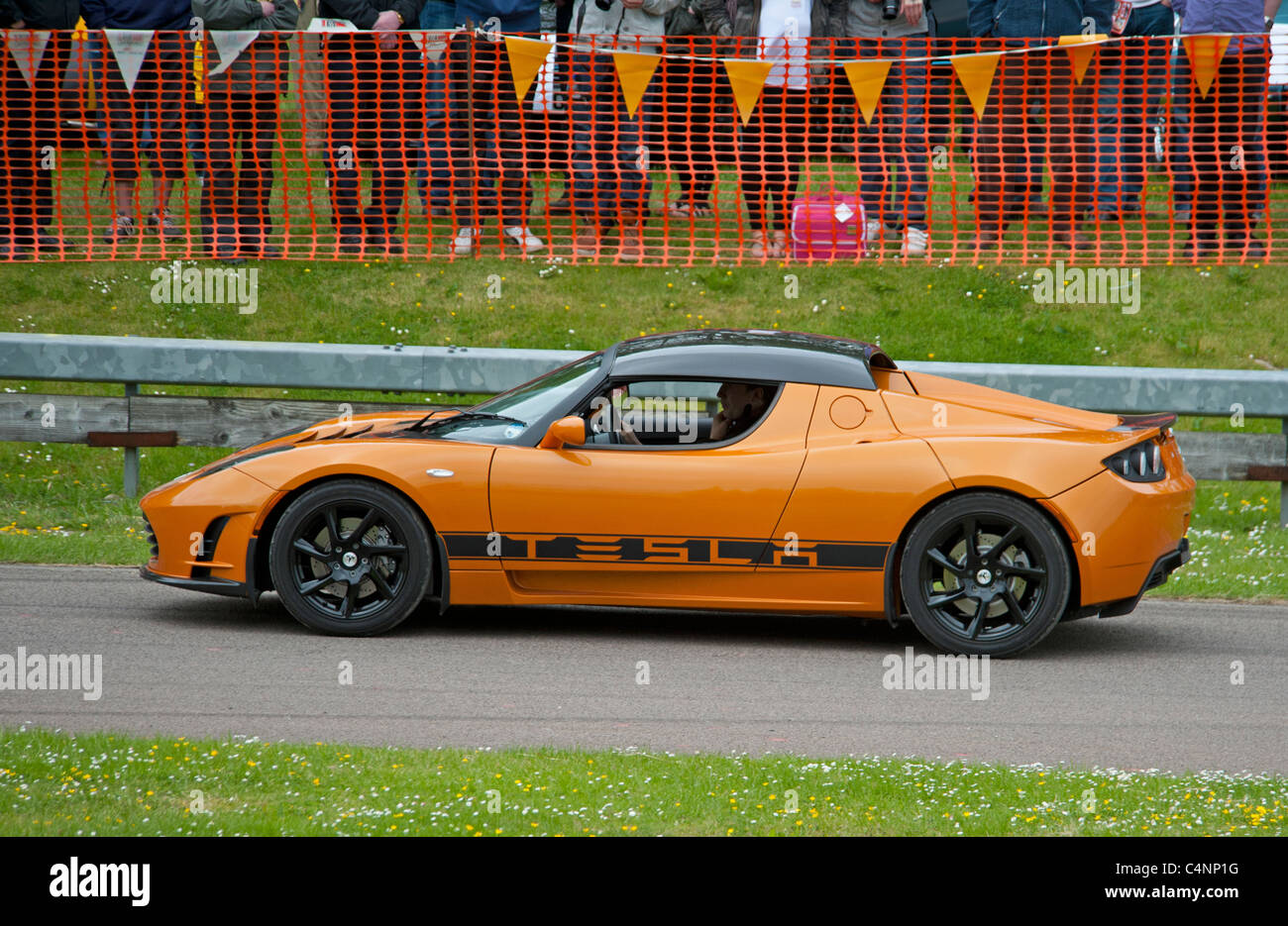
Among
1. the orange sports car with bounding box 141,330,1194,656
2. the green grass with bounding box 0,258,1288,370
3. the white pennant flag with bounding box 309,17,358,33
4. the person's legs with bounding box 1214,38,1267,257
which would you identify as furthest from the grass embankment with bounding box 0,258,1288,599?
the orange sports car with bounding box 141,330,1194,656

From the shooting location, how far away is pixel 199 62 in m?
12.3

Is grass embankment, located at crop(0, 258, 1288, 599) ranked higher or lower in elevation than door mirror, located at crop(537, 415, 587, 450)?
higher

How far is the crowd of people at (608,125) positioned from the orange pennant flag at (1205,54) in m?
0.06

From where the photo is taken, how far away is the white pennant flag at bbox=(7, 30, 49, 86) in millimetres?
12266

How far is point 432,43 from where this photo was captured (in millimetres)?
12281

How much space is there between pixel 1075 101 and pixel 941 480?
700 centimetres

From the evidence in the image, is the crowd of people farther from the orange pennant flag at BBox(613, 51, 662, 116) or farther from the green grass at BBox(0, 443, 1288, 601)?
the green grass at BBox(0, 443, 1288, 601)

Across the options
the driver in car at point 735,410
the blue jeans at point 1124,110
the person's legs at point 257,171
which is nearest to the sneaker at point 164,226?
the person's legs at point 257,171

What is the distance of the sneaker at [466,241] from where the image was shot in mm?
12555

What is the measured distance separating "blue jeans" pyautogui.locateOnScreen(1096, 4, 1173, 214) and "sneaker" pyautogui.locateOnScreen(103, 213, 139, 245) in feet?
25.9

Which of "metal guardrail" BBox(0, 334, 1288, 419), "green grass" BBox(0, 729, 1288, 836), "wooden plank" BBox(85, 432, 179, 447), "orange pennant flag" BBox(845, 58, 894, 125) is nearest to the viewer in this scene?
"green grass" BBox(0, 729, 1288, 836)

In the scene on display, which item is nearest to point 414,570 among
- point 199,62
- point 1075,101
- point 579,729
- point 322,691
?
point 322,691

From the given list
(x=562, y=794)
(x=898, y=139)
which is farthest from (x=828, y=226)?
(x=562, y=794)

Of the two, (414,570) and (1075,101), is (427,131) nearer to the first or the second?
(1075,101)
